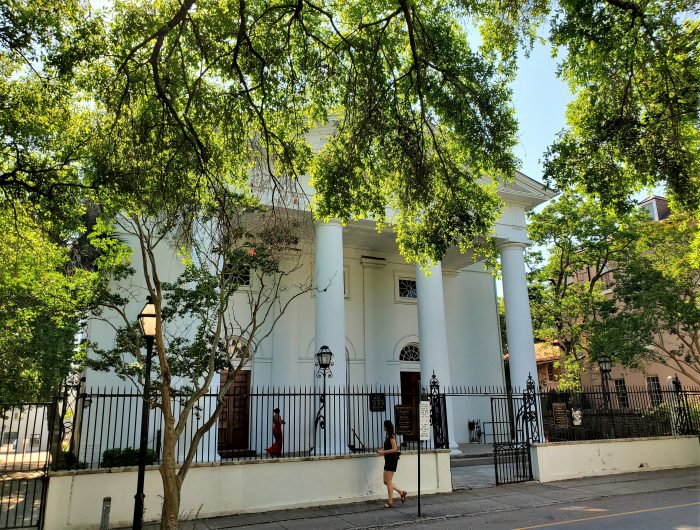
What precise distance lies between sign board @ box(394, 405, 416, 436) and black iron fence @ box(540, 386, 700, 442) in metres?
4.82

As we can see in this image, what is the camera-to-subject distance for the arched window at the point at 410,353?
2343cm

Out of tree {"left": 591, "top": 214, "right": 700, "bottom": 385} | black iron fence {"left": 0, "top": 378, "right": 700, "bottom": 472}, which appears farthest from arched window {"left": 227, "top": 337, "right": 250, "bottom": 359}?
tree {"left": 591, "top": 214, "right": 700, "bottom": 385}

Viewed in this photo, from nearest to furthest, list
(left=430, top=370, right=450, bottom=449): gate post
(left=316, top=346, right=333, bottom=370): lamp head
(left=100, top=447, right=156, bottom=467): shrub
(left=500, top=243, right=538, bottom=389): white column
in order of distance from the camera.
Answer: (left=100, top=447, right=156, bottom=467): shrub, (left=430, top=370, right=450, bottom=449): gate post, (left=316, top=346, right=333, bottom=370): lamp head, (left=500, top=243, right=538, bottom=389): white column

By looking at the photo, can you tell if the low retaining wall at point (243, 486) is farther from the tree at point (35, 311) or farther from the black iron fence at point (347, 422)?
the tree at point (35, 311)

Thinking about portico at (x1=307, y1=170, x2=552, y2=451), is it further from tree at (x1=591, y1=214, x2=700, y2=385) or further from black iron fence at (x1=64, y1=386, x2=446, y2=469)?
tree at (x1=591, y1=214, x2=700, y2=385)

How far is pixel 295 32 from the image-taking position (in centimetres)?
940

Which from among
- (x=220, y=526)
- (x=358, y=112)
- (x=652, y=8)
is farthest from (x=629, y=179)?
(x=220, y=526)

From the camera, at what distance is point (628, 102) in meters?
9.54

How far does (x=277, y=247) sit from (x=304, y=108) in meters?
2.72

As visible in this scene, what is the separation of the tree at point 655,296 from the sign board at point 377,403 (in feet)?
43.0

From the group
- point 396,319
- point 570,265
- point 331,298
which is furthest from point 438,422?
point 570,265

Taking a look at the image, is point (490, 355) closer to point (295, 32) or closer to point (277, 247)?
point (277, 247)

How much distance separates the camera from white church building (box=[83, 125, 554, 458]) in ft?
56.8

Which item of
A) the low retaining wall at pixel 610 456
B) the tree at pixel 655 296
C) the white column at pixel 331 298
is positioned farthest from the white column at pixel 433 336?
the tree at pixel 655 296
